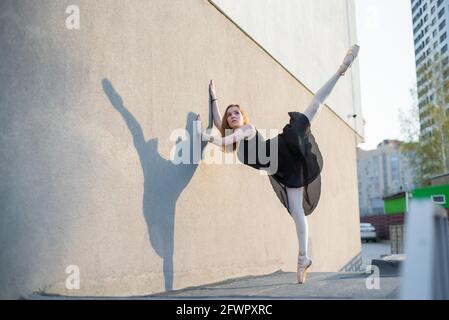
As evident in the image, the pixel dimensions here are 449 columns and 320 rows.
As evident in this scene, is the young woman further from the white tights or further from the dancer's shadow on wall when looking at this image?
the dancer's shadow on wall

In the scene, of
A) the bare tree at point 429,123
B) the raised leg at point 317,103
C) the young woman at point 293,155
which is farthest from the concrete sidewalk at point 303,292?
the bare tree at point 429,123

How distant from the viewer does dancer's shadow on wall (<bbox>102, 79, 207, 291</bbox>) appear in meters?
3.34

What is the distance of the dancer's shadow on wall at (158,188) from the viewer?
11.0 feet

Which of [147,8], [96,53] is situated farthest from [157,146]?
[147,8]

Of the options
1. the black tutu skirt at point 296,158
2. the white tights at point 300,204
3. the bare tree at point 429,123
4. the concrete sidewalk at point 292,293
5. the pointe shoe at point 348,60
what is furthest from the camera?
the bare tree at point 429,123

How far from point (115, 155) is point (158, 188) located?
52cm

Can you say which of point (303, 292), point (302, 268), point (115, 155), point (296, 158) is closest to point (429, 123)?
point (296, 158)

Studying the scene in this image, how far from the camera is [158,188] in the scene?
11.5ft

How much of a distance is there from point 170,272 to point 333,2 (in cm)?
858

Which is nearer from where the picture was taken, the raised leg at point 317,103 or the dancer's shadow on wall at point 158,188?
the dancer's shadow on wall at point 158,188

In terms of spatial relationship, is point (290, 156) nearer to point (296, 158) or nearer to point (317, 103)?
point (296, 158)

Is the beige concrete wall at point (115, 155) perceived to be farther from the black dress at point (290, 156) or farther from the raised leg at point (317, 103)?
the raised leg at point (317, 103)

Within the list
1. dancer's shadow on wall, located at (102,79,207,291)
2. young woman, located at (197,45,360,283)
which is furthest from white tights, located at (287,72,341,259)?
dancer's shadow on wall, located at (102,79,207,291)
